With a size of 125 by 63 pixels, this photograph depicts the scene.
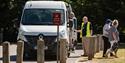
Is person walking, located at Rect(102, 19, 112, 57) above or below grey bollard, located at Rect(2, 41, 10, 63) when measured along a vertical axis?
below

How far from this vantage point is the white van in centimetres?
2136

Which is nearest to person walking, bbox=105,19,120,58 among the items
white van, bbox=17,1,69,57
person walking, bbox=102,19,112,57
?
person walking, bbox=102,19,112,57

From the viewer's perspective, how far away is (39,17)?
22.5 metres

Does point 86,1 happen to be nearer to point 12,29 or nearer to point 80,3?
point 80,3

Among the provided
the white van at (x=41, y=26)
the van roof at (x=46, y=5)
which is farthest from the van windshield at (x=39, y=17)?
the van roof at (x=46, y=5)

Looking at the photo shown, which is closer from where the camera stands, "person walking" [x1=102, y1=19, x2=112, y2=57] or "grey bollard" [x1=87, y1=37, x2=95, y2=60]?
"grey bollard" [x1=87, y1=37, x2=95, y2=60]

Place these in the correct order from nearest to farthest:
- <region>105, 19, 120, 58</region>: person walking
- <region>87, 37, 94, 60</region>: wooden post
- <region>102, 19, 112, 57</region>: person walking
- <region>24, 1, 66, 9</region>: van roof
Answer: <region>87, 37, 94, 60</region>: wooden post → <region>105, 19, 120, 58</region>: person walking → <region>102, 19, 112, 57</region>: person walking → <region>24, 1, 66, 9</region>: van roof

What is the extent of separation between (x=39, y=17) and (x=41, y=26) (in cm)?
76

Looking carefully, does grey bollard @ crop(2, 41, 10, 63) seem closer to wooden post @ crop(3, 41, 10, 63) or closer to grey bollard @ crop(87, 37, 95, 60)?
wooden post @ crop(3, 41, 10, 63)

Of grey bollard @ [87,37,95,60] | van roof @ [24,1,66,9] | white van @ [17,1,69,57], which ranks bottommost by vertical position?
grey bollard @ [87,37,95,60]

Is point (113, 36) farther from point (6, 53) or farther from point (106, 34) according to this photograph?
point (6, 53)

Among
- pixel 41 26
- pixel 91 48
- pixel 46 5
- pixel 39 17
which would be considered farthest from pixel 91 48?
pixel 46 5

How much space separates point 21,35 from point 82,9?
90.1 ft

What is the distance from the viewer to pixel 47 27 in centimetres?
2183
